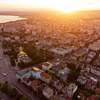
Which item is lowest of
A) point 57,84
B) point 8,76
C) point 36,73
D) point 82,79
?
point 8,76

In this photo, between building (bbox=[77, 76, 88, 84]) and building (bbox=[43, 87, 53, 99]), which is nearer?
building (bbox=[43, 87, 53, 99])

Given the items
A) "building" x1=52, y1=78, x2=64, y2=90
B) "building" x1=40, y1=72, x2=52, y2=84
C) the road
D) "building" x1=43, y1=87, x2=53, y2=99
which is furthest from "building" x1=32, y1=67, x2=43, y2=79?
"building" x1=43, y1=87, x2=53, y2=99

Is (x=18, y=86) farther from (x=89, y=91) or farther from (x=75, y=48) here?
(x=75, y=48)

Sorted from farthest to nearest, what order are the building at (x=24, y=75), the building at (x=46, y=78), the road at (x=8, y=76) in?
the building at (x=46, y=78) < the building at (x=24, y=75) < the road at (x=8, y=76)

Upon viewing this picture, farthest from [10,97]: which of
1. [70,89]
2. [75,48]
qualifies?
[75,48]

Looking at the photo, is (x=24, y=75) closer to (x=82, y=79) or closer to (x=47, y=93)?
(x=47, y=93)

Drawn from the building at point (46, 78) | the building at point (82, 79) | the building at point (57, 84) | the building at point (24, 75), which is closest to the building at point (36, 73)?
the building at point (46, 78)

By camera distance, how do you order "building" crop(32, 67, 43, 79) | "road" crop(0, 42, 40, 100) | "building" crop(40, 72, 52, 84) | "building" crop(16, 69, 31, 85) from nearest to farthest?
"road" crop(0, 42, 40, 100), "building" crop(16, 69, 31, 85), "building" crop(40, 72, 52, 84), "building" crop(32, 67, 43, 79)

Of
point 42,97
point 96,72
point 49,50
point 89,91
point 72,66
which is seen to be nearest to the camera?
point 42,97

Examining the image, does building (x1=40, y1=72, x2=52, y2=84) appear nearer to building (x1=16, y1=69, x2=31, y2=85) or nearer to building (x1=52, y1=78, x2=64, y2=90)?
building (x1=52, y1=78, x2=64, y2=90)

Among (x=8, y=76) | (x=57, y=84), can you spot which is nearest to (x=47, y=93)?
(x=57, y=84)

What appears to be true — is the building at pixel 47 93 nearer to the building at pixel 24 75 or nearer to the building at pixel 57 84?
the building at pixel 57 84
